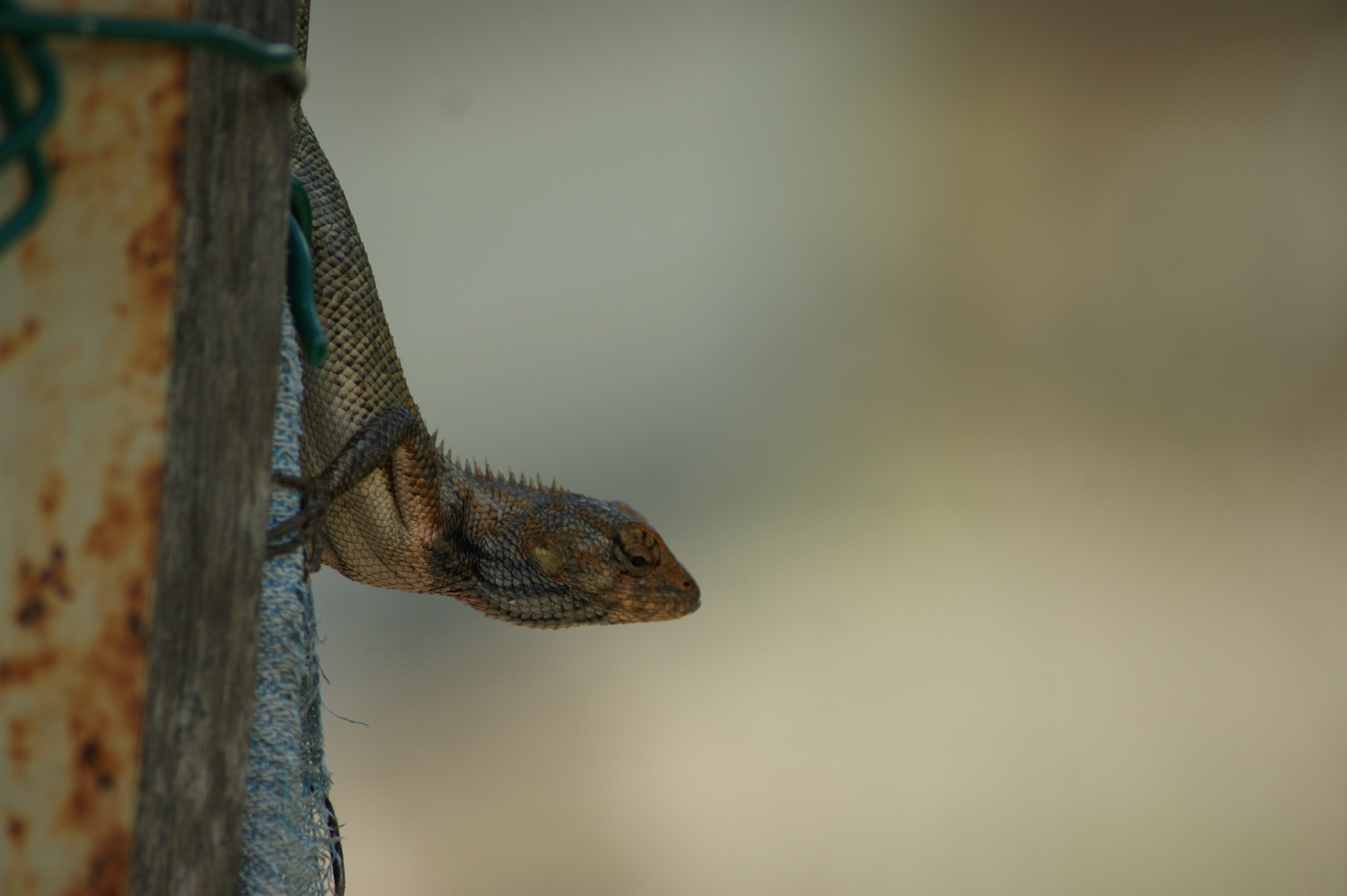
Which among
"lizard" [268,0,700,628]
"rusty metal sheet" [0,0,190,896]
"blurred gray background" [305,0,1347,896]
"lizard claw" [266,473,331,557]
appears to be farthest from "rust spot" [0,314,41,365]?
"blurred gray background" [305,0,1347,896]

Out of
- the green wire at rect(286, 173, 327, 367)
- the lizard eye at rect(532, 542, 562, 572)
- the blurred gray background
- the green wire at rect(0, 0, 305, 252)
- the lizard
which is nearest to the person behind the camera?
the green wire at rect(0, 0, 305, 252)

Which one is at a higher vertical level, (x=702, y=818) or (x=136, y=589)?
(x=136, y=589)

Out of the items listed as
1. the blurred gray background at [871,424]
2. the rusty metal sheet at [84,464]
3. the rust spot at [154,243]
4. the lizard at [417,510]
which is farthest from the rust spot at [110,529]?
the blurred gray background at [871,424]

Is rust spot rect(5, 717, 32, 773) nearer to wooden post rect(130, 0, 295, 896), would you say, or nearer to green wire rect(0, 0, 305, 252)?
wooden post rect(130, 0, 295, 896)

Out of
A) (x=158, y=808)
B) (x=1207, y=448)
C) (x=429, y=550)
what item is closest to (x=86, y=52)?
(x=158, y=808)

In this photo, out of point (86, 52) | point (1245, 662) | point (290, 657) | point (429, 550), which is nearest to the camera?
point (86, 52)

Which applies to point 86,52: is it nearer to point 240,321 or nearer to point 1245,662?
point 240,321
